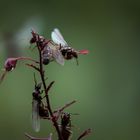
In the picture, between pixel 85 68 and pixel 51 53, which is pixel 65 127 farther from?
pixel 85 68

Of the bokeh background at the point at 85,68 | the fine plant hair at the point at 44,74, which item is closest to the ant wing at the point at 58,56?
the fine plant hair at the point at 44,74

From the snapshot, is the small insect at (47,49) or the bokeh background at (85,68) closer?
the small insect at (47,49)

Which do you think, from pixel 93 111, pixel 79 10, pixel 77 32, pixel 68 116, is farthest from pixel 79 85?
pixel 68 116

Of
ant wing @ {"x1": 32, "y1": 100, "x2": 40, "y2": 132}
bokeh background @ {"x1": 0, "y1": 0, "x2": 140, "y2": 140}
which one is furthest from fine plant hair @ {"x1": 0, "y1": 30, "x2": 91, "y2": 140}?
bokeh background @ {"x1": 0, "y1": 0, "x2": 140, "y2": 140}

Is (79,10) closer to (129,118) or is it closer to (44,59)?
(129,118)

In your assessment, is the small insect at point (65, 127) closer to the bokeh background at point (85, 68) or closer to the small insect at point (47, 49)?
the small insect at point (47, 49)

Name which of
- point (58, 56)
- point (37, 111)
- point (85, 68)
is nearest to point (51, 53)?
point (58, 56)
